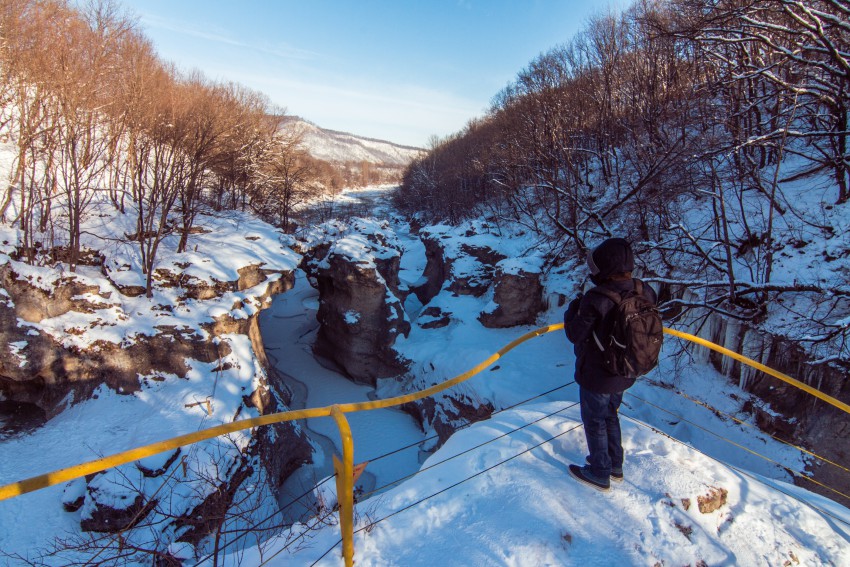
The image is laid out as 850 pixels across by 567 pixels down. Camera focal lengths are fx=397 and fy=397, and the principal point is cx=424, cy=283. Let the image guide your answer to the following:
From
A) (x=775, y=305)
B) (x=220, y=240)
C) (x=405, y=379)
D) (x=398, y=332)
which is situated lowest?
(x=405, y=379)

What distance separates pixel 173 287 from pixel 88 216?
376 cm

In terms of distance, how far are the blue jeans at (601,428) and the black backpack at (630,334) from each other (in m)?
0.37

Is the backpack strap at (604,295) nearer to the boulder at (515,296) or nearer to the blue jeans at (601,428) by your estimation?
the blue jeans at (601,428)

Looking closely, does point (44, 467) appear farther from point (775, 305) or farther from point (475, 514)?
point (775, 305)

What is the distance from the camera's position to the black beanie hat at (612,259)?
308 cm


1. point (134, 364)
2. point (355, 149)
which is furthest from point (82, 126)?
point (355, 149)

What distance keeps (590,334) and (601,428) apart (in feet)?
2.65

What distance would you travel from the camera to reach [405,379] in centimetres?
1612

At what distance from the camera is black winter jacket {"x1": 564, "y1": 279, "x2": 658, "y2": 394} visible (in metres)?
3.08

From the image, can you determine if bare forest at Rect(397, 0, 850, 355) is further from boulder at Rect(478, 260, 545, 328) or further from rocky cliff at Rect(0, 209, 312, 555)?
rocky cliff at Rect(0, 209, 312, 555)

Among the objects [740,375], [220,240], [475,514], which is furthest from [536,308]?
[475,514]

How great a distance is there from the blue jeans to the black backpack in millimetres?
372

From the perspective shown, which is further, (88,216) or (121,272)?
(88,216)

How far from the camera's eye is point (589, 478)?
332 centimetres
